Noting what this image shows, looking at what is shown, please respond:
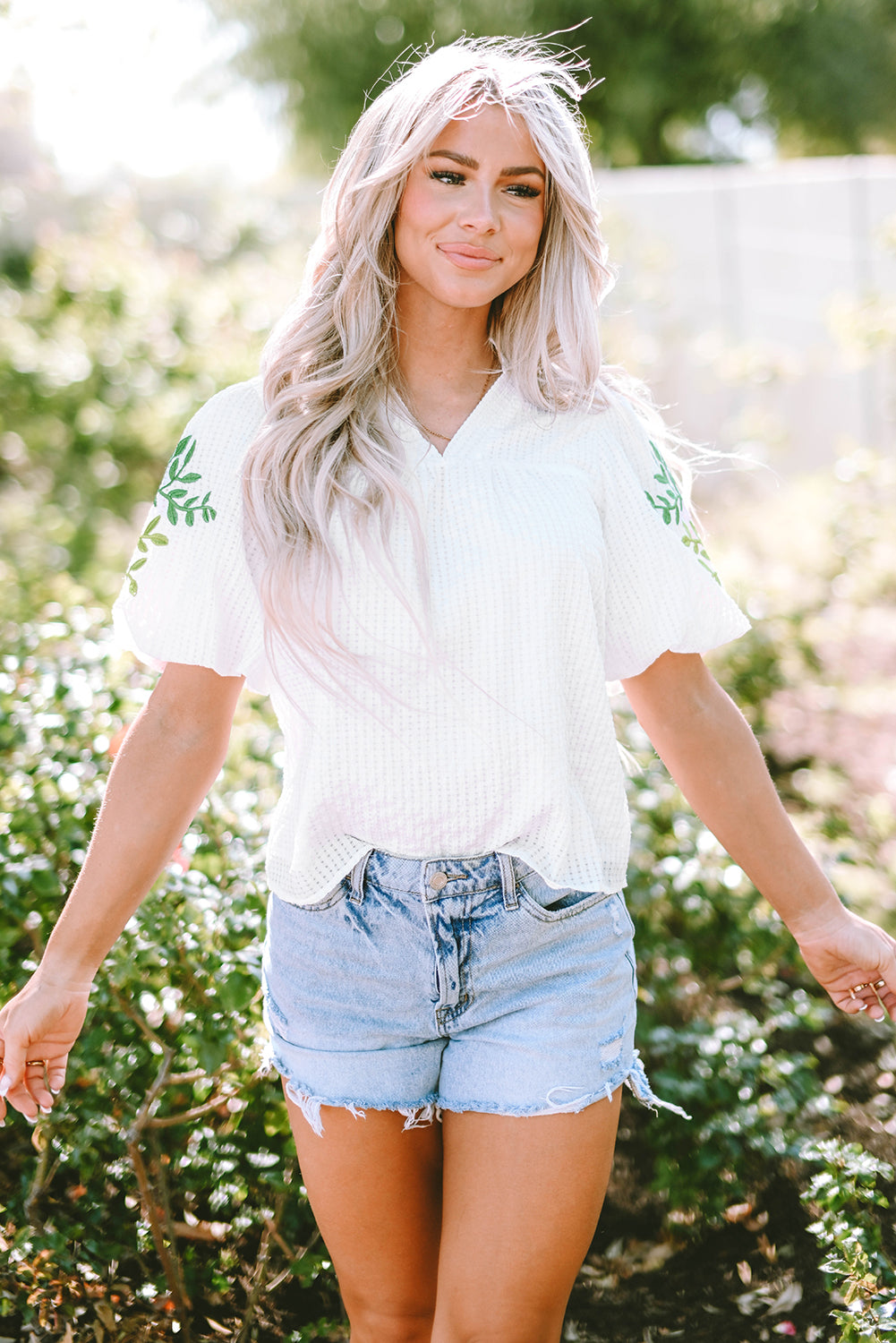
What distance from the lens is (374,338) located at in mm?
1788

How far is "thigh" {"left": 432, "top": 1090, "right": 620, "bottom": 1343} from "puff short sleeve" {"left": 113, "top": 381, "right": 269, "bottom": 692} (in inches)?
26.5

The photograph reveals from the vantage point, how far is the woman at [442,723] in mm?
1599

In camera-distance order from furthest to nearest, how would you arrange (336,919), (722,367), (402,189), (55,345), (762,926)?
(722,367) → (55,345) → (762,926) → (402,189) → (336,919)

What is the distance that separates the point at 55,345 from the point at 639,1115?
598 centimetres

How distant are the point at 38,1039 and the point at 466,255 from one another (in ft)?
3.88

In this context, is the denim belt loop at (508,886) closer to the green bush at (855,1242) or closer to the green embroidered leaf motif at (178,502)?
the green embroidered leaf motif at (178,502)

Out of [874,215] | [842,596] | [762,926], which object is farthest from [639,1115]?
[874,215]

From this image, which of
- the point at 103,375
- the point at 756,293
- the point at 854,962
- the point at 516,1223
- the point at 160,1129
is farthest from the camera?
the point at 756,293

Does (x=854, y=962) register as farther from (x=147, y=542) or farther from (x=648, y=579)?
(x=147, y=542)

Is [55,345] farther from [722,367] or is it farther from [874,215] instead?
[874,215]

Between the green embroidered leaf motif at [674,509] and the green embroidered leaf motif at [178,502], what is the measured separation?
1.96 feet

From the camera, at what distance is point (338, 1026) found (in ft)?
5.37


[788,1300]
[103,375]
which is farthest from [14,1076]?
[103,375]

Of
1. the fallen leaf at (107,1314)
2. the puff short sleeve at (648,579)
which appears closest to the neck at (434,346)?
the puff short sleeve at (648,579)
